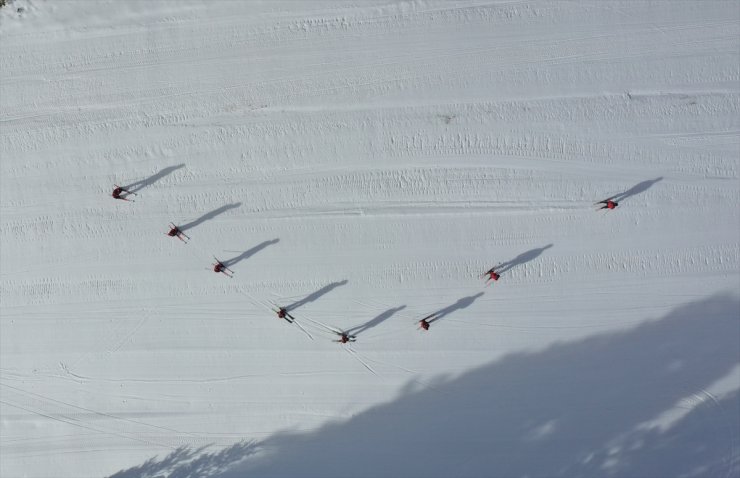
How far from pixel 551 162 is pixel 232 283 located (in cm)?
386

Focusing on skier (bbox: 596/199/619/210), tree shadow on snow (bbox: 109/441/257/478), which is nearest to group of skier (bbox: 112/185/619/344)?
skier (bbox: 596/199/619/210)

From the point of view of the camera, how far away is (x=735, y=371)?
14.9 feet

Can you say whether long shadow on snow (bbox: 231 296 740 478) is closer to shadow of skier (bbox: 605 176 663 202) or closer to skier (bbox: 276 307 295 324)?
skier (bbox: 276 307 295 324)

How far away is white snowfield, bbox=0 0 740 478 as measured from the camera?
4531 mm

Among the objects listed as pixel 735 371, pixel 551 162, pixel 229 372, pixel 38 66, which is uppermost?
pixel 38 66

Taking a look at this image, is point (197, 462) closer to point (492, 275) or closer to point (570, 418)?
point (492, 275)

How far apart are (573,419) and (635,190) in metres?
2.66

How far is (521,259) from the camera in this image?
457 cm

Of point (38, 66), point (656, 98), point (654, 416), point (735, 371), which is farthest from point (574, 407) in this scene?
point (38, 66)

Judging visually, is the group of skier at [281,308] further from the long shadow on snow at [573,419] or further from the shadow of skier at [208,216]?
the long shadow on snow at [573,419]

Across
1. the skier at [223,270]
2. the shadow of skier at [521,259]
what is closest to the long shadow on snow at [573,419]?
the shadow of skier at [521,259]

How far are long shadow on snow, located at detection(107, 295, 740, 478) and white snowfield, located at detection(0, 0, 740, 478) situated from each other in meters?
0.03

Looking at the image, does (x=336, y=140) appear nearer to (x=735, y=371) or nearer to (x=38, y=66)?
(x=38, y=66)

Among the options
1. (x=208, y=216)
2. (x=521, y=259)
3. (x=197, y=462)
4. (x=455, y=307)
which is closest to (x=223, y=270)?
(x=208, y=216)
